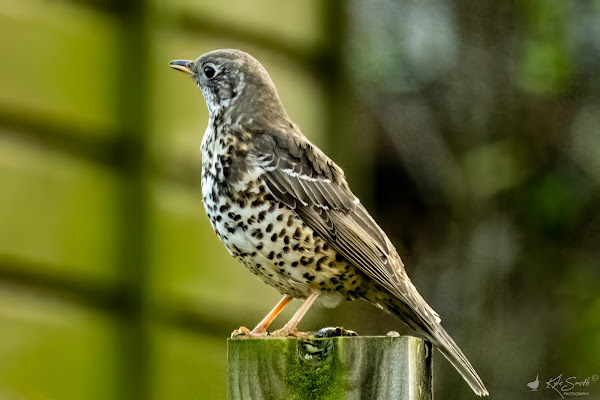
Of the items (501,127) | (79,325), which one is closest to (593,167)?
(501,127)

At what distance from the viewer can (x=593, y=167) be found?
5.02 metres

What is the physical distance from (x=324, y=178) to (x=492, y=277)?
2179 mm

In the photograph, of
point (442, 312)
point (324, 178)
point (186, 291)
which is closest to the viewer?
point (324, 178)

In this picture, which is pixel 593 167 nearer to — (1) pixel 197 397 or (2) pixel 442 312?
(2) pixel 442 312

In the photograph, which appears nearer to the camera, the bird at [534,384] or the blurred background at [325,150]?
the blurred background at [325,150]

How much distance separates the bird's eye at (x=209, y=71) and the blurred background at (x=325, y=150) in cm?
47

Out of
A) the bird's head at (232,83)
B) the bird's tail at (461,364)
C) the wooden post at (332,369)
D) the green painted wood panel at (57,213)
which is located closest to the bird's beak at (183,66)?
the bird's head at (232,83)

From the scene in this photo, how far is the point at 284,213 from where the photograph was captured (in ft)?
9.42

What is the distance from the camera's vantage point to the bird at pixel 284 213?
2818 mm

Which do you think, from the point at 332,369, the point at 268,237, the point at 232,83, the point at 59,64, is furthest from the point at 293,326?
the point at 59,64

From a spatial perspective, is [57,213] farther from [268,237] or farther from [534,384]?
[534,384]

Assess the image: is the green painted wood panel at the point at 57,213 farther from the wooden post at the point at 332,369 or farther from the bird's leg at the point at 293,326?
the wooden post at the point at 332,369
